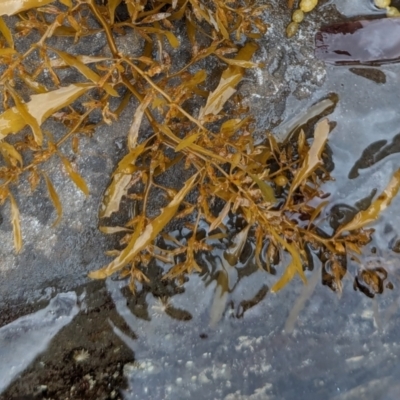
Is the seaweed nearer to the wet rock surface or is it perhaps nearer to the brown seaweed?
the wet rock surface

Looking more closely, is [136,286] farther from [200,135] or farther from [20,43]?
[20,43]

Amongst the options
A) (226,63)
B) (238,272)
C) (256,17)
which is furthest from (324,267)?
(256,17)

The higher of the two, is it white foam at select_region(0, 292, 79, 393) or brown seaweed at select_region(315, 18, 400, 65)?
brown seaweed at select_region(315, 18, 400, 65)

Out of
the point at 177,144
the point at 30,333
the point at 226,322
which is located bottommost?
the point at 226,322

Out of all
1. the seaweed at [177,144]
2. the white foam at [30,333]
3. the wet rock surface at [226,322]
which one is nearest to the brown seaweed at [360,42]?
the wet rock surface at [226,322]

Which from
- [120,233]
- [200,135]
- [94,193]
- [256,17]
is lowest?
[120,233]

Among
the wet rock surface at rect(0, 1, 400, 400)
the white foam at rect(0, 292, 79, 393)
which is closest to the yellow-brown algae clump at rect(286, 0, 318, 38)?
the wet rock surface at rect(0, 1, 400, 400)

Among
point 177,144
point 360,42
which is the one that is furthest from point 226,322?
point 360,42

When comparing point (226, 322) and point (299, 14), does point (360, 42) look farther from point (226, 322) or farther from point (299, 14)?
point (226, 322)

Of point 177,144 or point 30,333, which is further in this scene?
point 30,333
